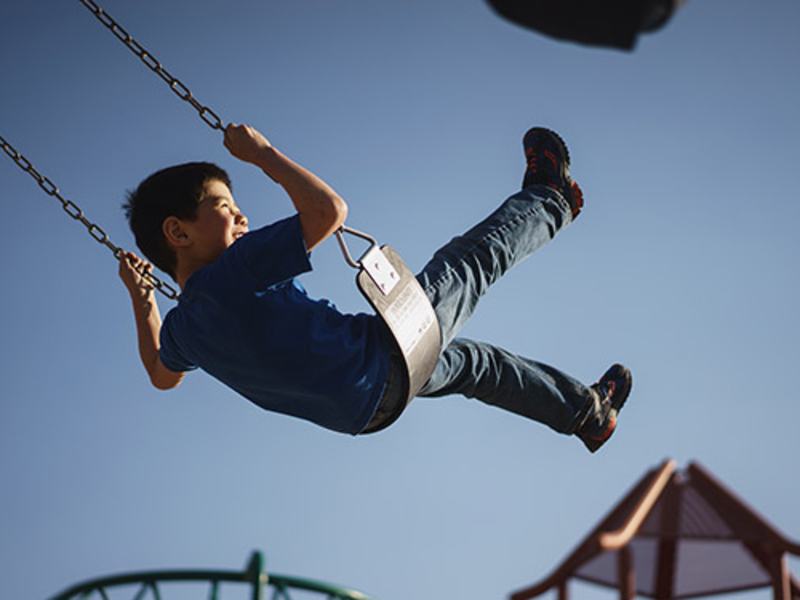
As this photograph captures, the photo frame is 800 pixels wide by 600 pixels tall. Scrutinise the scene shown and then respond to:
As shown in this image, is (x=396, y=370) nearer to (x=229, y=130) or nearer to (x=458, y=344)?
(x=458, y=344)

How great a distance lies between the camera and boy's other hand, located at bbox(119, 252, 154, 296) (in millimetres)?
4441

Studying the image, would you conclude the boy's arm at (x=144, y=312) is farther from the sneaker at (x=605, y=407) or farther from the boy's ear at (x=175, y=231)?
the sneaker at (x=605, y=407)

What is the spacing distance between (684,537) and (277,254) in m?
2.14

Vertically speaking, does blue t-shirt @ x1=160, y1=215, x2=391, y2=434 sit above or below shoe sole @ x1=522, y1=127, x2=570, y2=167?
below

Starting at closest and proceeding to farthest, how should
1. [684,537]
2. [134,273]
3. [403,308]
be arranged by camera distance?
[403,308], [134,273], [684,537]

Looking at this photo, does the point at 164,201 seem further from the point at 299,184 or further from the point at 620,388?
the point at 620,388

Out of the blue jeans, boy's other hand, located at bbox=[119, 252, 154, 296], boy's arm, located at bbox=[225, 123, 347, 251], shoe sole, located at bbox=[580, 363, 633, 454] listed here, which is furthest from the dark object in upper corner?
shoe sole, located at bbox=[580, 363, 633, 454]

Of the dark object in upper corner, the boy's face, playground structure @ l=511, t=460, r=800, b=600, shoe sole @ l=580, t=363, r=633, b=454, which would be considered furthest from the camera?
shoe sole @ l=580, t=363, r=633, b=454

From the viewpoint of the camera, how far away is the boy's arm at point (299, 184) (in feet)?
11.6

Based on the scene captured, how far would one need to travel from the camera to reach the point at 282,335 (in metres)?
3.63

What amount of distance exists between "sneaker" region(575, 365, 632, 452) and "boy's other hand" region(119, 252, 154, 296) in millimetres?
1788

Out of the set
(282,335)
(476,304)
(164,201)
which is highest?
(164,201)

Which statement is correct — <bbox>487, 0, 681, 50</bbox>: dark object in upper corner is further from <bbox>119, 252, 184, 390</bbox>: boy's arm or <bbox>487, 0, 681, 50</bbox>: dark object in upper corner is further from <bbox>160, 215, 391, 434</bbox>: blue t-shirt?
<bbox>119, 252, 184, 390</bbox>: boy's arm

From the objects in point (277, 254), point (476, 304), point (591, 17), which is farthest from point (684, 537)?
point (591, 17)
